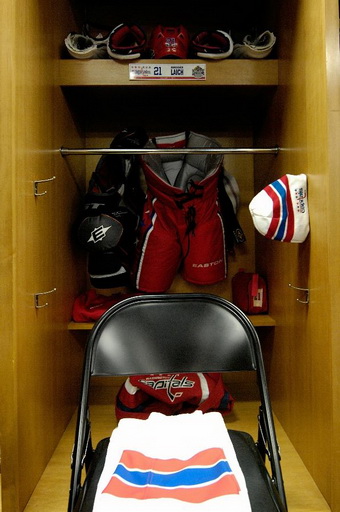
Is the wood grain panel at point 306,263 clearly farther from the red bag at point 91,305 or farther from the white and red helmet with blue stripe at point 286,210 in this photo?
the red bag at point 91,305

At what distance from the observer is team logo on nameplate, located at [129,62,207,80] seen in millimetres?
1659

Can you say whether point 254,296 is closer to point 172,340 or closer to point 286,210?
point 286,210

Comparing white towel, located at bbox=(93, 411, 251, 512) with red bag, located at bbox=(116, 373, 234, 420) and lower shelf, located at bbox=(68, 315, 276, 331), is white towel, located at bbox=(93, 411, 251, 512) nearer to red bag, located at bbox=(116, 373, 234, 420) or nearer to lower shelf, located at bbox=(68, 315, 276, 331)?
red bag, located at bbox=(116, 373, 234, 420)

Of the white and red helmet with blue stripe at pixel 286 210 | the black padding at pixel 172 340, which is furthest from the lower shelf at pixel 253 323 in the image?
the black padding at pixel 172 340

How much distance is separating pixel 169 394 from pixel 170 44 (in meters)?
1.25

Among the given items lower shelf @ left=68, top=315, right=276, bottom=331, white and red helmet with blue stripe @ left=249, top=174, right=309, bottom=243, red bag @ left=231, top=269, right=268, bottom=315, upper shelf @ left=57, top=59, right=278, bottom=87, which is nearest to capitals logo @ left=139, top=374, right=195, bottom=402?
lower shelf @ left=68, top=315, right=276, bottom=331

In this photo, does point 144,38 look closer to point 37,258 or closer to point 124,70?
point 124,70

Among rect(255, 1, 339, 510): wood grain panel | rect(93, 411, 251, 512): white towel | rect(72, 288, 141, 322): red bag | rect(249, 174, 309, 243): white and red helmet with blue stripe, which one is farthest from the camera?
rect(72, 288, 141, 322): red bag

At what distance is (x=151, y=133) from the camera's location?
2.03m

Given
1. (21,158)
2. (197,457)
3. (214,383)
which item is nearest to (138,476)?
(197,457)

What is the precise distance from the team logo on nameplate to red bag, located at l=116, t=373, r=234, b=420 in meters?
1.05

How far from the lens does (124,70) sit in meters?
1.67

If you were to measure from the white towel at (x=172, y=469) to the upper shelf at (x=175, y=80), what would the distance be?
3.84ft

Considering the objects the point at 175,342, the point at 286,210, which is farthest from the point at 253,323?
the point at 175,342
